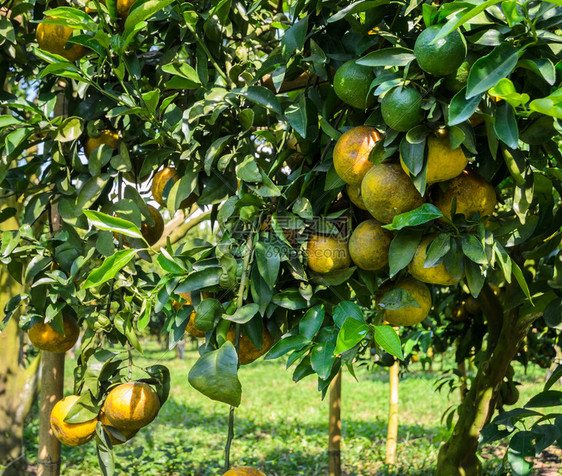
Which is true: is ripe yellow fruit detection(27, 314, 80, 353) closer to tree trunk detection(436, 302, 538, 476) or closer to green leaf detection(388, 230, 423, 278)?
green leaf detection(388, 230, 423, 278)

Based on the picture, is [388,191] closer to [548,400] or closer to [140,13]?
[140,13]

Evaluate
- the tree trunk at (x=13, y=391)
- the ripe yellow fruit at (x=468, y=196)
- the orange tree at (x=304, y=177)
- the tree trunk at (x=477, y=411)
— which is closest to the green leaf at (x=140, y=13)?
the orange tree at (x=304, y=177)

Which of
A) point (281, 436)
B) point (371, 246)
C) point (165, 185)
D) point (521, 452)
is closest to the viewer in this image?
point (371, 246)

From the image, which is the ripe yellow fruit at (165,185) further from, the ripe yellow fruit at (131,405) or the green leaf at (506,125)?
the green leaf at (506,125)

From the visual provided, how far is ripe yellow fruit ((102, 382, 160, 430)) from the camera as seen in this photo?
3.43 feet

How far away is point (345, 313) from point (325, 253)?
0.34ft

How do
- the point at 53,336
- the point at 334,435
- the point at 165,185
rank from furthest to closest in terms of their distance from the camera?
the point at 334,435 → the point at 53,336 → the point at 165,185

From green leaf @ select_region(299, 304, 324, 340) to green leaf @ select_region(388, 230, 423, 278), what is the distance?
0.13m

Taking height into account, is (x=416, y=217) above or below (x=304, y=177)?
below

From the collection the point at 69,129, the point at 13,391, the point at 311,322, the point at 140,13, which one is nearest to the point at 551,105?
the point at 311,322

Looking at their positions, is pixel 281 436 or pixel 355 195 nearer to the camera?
pixel 355 195

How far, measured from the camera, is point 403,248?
76cm

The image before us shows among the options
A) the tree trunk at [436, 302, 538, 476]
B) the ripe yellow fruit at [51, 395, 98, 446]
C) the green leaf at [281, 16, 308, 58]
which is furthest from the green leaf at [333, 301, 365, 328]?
the tree trunk at [436, 302, 538, 476]

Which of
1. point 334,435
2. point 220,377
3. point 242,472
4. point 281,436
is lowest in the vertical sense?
point 281,436
